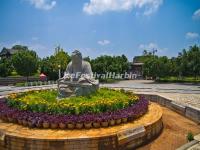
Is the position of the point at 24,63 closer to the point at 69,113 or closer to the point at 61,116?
the point at 69,113

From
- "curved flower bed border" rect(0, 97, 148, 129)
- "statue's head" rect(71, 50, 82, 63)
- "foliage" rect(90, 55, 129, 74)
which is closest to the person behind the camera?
"curved flower bed border" rect(0, 97, 148, 129)

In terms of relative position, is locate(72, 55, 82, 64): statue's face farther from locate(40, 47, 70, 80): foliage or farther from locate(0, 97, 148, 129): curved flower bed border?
locate(40, 47, 70, 80): foliage

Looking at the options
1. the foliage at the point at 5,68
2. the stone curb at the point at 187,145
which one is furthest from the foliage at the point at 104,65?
the stone curb at the point at 187,145

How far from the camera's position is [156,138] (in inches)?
321

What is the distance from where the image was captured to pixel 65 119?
24.8ft

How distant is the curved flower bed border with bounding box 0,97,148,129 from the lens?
750 cm

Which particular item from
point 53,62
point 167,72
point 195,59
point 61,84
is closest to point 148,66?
point 167,72

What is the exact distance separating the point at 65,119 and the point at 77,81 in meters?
3.37

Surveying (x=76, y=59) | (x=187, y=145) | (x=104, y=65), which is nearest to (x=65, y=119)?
(x=187, y=145)

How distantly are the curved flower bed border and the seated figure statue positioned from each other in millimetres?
2508

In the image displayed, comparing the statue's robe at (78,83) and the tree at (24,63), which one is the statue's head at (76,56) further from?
the tree at (24,63)

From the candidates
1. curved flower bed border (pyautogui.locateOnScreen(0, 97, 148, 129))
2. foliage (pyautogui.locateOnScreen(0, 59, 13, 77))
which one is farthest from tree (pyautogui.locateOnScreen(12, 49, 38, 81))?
curved flower bed border (pyautogui.locateOnScreen(0, 97, 148, 129))

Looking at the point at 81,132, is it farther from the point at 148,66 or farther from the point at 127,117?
the point at 148,66

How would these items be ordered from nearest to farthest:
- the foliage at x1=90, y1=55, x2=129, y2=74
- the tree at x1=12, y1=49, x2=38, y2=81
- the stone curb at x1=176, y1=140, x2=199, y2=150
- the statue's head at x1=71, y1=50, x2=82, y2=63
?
the stone curb at x1=176, y1=140, x2=199, y2=150
the statue's head at x1=71, y1=50, x2=82, y2=63
the tree at x1=12, y1=49, x2=38, y2=81
the foliage at x1=90, y1=55, x2=129, y2=74
